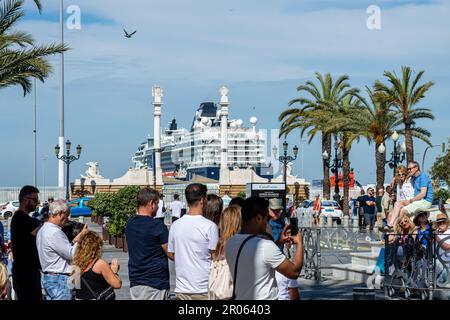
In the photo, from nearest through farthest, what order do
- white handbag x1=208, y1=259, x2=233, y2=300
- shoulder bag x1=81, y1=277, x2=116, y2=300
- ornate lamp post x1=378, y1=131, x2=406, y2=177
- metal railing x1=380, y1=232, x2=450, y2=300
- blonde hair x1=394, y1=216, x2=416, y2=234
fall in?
white handbag x1=208, y1=259, x2=233, y2=300
shoulder bag x1=81, y1=277, x2=116, y2=300
metal railing x1=380, y1=232, x2=450, y2=300
blonde hair x1=394, y1=216, x2=416, y2=234
ornate lamp post x1=378, y1=131, x2=406, y2=177

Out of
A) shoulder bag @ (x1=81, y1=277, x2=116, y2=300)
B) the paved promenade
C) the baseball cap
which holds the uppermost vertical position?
the baseball cap

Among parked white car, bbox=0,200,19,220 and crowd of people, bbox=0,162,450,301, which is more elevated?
parked white car, bbox=0,200,19,220

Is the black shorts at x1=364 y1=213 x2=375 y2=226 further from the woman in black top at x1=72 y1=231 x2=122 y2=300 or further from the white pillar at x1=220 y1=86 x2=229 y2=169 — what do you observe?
the white pillar at x1=220 y1=86 x2=229 y2=169

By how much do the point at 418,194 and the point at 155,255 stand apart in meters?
6.57

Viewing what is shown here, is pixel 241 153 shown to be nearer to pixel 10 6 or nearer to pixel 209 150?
pixel 209 150

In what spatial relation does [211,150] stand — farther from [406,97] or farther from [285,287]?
[285,287]

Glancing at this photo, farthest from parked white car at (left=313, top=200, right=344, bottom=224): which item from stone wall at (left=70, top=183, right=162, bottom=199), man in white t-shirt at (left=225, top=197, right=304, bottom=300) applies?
man in white t-shirt at (left=225, top=197, right=304, bottom=300)

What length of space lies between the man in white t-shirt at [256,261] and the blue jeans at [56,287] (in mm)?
2507

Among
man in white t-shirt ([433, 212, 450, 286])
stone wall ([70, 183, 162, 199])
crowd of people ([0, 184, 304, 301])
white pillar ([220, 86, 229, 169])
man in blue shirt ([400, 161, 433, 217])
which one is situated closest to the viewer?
crowd of people ([0, 184, 304, 301])

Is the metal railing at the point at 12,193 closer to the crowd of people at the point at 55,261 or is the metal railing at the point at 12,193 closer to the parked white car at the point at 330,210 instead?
the parked white car at the point at 330,210

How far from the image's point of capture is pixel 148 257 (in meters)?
8.80

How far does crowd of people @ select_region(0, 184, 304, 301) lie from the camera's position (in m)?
7.08
